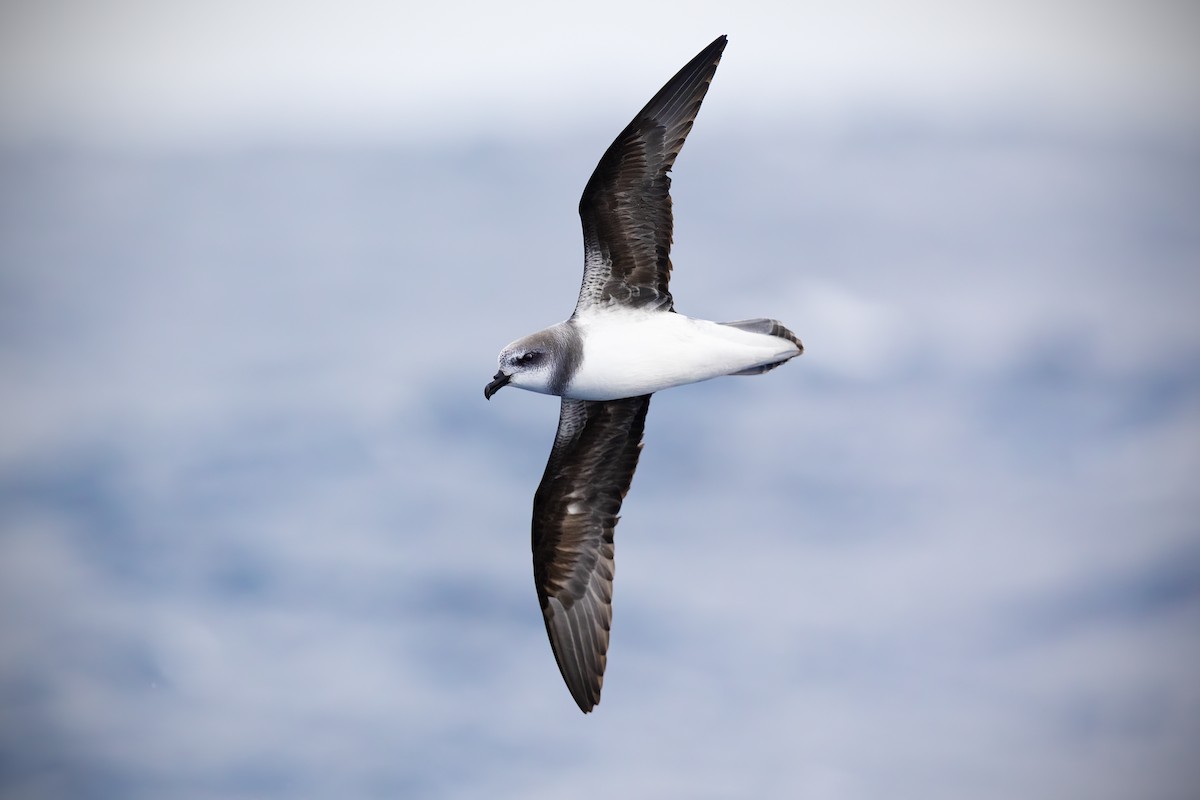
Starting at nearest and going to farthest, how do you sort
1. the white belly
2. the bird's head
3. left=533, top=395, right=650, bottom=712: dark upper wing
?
the bird's head < the white belly < left=533, top=395, right=650, bottom=712: dark upper wing

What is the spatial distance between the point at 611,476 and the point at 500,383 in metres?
2.14

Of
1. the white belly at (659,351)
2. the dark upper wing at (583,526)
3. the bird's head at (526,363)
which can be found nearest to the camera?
the bird's head at (526,363)

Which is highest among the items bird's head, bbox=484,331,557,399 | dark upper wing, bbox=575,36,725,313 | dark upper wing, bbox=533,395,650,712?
dark upper wing, bbox=575,36,725,313

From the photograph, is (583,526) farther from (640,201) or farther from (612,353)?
(640,201)

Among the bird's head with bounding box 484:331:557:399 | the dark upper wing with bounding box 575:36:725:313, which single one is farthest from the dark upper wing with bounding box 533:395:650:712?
the dark upper wing with bounding box 575:36:725:313

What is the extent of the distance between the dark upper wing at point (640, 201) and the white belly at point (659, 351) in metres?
0.29

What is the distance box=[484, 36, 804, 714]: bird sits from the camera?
13.7m

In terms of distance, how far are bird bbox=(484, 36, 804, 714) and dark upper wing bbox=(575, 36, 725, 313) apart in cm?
1

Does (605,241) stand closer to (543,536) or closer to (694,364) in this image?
(694,364)

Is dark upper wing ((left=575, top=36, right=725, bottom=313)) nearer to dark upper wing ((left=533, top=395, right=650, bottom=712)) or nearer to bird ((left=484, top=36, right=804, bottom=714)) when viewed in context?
bird ((left=484, top=36, right=804, bottom=714))

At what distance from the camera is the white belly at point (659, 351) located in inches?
546

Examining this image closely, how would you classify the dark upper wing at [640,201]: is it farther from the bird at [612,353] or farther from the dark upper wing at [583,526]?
the dark upper wing at [583,526]

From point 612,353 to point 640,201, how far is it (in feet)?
5.60

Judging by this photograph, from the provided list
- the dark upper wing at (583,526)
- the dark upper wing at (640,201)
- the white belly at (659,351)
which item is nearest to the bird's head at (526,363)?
the white belly at (659,351)
